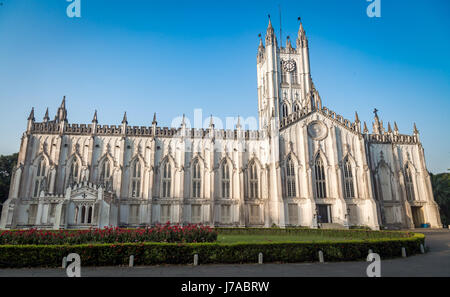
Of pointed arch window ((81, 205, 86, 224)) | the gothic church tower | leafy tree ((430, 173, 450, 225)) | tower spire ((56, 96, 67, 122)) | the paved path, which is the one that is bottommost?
the paved path

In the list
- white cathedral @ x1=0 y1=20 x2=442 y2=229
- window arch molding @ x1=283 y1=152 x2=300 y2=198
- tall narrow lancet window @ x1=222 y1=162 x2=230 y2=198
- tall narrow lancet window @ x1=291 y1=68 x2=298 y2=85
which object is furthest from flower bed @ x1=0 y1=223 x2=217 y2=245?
tall narrow lancet window @ x1=291 y1=68 x2=298 y2=85

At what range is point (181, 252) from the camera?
15.6m

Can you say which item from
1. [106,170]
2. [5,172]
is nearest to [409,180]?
[106,170]

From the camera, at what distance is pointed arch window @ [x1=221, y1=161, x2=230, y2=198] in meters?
43.7

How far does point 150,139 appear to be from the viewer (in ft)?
145

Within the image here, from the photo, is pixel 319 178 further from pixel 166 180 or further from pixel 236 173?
pixel 166 180

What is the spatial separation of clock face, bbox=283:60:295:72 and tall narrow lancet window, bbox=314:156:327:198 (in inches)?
939

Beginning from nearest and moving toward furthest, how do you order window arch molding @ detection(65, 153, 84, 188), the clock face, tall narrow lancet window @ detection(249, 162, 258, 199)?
window arch molding @ detection(65, 153, 84, 188) → tall narrow lancet window @ detection(249, 162, 258, 199) → the clock face

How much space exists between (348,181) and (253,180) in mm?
14540

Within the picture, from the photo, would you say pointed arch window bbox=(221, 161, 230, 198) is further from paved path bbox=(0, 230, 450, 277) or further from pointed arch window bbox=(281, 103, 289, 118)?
paved path bbox=(0, 230, 450, 277)

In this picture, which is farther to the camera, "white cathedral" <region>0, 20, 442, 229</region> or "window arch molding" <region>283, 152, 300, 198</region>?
"window arch molding" <region>283, 152, 300, 198</region>

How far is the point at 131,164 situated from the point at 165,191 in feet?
21.4

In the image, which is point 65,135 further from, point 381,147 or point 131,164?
point 381,147

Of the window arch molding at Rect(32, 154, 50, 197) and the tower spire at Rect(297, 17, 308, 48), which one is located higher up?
the tower spire at Rect(297, 17, 308, 48)
